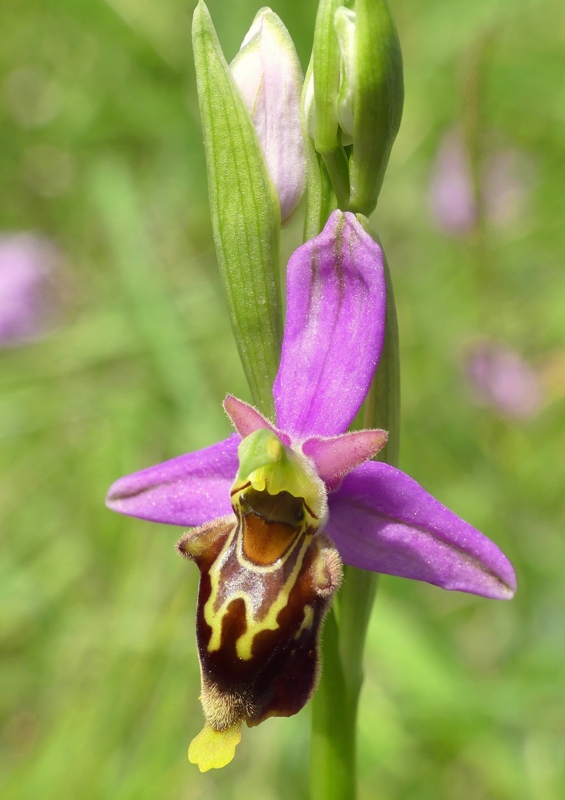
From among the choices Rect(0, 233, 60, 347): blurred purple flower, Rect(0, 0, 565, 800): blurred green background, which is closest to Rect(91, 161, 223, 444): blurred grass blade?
Rect(0, 0, 565, 800): blurred green background

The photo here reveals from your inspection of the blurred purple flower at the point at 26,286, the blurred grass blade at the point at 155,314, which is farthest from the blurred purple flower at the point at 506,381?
the blurred purple flower at the point at 26,286

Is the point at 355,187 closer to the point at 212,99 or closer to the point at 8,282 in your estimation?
the point at 212,99

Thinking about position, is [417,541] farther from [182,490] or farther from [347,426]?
[182,490]

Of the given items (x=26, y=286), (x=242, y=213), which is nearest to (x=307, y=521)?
(x=242, y=213)

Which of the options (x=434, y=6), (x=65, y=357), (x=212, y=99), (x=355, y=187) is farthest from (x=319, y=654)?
(x=434, y=6)

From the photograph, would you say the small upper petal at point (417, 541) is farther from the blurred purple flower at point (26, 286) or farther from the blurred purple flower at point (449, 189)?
the blurred purple flower at point (449, 189)

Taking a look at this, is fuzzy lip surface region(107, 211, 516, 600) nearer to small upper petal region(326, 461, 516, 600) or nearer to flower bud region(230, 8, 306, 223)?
small upper petal region(326, 461, 516, 600)
